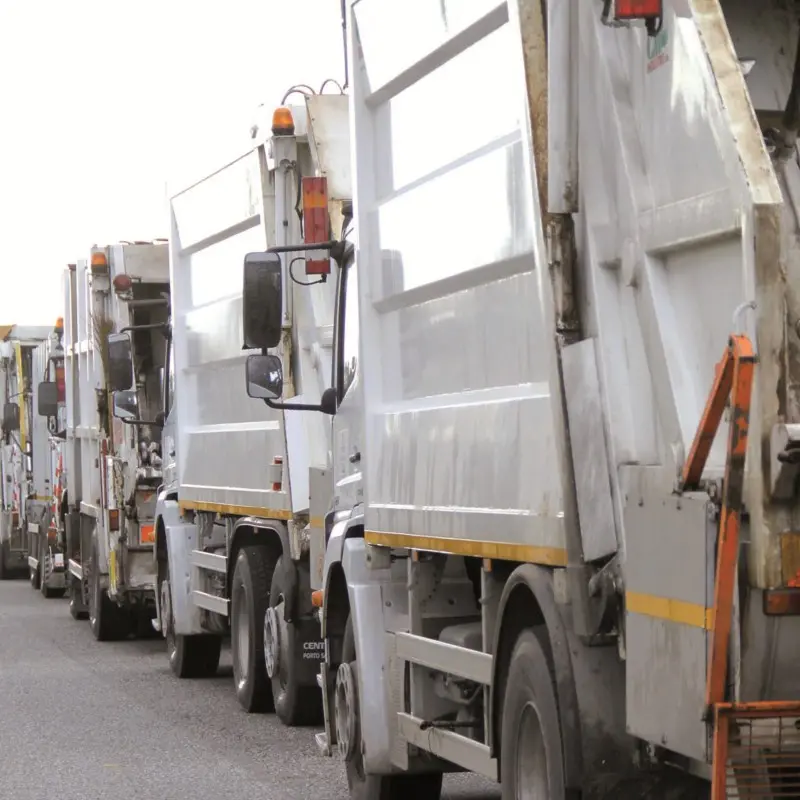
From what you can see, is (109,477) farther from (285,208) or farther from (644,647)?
(644,647)

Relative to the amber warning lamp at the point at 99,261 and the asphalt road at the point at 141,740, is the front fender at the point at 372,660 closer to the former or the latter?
the asphalt road at the point at 141,740

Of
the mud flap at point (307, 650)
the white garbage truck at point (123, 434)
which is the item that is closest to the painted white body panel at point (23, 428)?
the white garbage truck at point (123, 434)

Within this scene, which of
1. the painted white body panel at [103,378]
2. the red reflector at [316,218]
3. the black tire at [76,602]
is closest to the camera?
the red reflector at [316,218]

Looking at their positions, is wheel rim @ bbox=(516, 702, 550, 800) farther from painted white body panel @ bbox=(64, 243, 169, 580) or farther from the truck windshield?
painted white body panel @ bbox=(64, 243, 169, 580)

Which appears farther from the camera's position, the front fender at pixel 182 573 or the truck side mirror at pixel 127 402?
the truck side mirror at pixel 127 402

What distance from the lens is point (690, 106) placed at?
4906 millimetres

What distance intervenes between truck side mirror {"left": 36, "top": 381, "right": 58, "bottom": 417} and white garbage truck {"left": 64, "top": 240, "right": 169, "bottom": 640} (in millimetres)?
3260

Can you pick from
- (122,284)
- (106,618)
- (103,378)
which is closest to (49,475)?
(103,378)

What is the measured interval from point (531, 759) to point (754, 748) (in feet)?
5.08

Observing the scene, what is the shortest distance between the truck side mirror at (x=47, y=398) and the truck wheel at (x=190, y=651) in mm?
7966

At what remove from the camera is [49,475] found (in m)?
25.8

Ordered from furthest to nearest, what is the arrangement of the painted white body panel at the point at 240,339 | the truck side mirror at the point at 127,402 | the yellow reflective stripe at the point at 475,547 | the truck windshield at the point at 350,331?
the truck side mirror at the point at 127,402 < the painted white body panel at the point at 240,339 < the truck windshield at the point at 350,331 < the yellow reflective stripe at the point at 475,547

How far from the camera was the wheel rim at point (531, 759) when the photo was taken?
18.9 feet

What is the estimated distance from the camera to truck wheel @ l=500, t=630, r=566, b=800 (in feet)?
18.1
